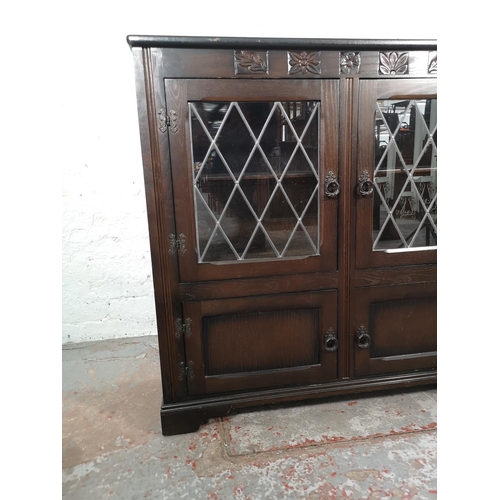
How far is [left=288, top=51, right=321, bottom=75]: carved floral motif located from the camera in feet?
4.85

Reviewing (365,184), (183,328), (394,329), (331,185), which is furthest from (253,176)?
(394,329)

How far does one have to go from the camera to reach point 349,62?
1.51 m

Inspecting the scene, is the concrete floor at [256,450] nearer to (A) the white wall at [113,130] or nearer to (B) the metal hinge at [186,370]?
(B) the metal hinge at [186,370]

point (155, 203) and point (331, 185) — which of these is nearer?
point (155, 203)

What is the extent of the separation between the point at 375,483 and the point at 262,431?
0.48m

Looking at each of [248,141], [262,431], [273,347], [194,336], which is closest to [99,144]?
[248,141]

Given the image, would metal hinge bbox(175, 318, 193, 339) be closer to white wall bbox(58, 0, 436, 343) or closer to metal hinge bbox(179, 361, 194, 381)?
metal hinge bbox(179, 361, 194, 381)

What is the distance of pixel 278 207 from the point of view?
63.4 inches

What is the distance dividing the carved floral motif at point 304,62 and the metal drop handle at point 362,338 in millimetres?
1087

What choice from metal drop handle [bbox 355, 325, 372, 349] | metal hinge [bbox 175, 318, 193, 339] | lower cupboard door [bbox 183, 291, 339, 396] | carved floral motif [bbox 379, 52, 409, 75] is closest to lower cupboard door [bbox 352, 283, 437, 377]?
metal drop handle [bbox 355, 325, 372, 349]

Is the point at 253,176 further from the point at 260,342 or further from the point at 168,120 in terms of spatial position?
the point at 260,342

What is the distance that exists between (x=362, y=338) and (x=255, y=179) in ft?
2.77

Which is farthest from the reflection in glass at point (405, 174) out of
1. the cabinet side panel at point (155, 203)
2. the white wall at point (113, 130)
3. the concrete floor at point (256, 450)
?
the white wall at point (113, 130)
